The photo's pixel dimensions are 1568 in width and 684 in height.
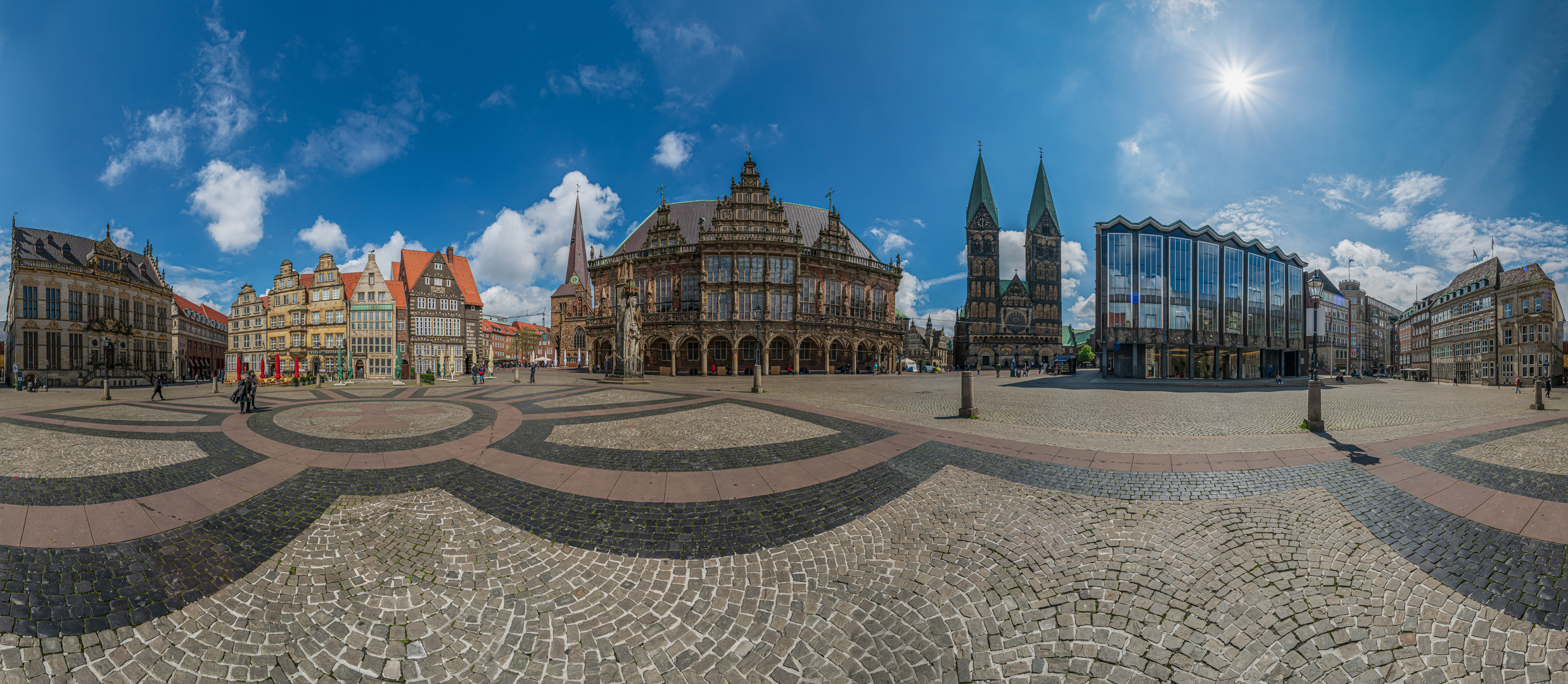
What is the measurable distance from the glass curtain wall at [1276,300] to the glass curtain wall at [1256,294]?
55 centimetres

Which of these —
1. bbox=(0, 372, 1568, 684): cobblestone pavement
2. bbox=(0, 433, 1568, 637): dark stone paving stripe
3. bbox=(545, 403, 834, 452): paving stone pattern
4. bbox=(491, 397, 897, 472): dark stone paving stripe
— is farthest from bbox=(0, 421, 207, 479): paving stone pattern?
bbox=(545, 403, 834, 452): paving stone pattern

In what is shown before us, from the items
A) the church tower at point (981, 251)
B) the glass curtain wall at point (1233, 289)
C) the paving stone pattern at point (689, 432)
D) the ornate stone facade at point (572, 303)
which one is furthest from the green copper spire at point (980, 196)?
the paving stone pattern at point (689, 432)

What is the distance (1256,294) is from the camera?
4541 centimetres

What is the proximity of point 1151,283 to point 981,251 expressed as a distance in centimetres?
3404

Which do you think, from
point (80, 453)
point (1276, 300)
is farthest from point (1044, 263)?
point (80, 453)

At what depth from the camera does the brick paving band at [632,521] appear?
10.7 feet

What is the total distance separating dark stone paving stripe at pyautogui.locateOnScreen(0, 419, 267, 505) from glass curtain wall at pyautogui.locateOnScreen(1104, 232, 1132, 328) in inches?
1960

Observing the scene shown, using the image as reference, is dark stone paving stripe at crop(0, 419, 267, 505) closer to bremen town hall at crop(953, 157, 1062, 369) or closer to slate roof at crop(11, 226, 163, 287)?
slate roof at crop(11, 226, 163, 287)

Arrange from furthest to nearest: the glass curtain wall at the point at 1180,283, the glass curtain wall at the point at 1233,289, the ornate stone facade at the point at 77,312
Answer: the glass curtain wall at the point at 1233,289 < the glass curtain wall at the point at 1180,283 < the ornate stone facade at the point at 77,312

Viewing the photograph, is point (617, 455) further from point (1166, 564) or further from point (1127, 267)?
point (1127, 267)

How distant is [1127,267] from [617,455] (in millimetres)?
48022

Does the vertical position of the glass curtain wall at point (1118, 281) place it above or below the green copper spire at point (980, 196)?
below

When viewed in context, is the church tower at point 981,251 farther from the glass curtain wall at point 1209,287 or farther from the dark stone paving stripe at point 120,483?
the dark stone paving stripe at point 120,483

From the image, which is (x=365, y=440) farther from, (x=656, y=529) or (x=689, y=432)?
(x=656, y=529)
